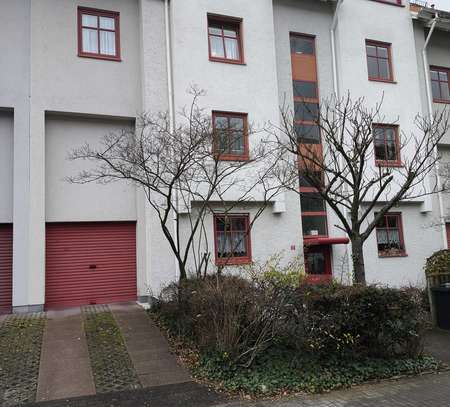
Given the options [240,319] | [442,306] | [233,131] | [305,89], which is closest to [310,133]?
[305,89]

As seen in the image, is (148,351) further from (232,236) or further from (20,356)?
(232,236)

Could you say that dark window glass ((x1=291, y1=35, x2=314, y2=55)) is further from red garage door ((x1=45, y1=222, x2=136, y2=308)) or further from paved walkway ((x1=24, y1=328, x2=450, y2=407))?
paved walkway ((x1=24, y1=328, x2=450, y2=407))

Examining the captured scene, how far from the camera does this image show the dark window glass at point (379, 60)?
15969mm

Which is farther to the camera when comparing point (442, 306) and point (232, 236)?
point (232, 236)

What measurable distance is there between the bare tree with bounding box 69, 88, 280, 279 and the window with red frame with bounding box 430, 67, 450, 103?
896 cm

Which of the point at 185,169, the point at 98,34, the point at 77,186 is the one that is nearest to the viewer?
the point at 185,169

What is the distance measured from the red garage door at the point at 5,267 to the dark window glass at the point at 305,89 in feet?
33.3

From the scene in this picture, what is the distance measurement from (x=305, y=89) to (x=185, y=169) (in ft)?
23.4

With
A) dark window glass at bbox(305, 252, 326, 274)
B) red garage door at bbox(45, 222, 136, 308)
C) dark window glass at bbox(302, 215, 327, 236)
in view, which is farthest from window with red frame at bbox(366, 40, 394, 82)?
red garage door at bbox(45, 222, 136, 308)

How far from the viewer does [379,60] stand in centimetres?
1616

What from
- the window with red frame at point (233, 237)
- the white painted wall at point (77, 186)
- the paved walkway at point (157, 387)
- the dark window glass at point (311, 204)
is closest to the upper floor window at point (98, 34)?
the white painted wall at point (77, 186)

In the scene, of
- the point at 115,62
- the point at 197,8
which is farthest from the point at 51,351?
the point at 197,8

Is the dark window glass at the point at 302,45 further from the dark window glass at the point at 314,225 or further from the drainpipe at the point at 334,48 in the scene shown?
the dark window glass at the point at 314,225

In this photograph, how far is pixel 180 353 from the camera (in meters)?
8.08
